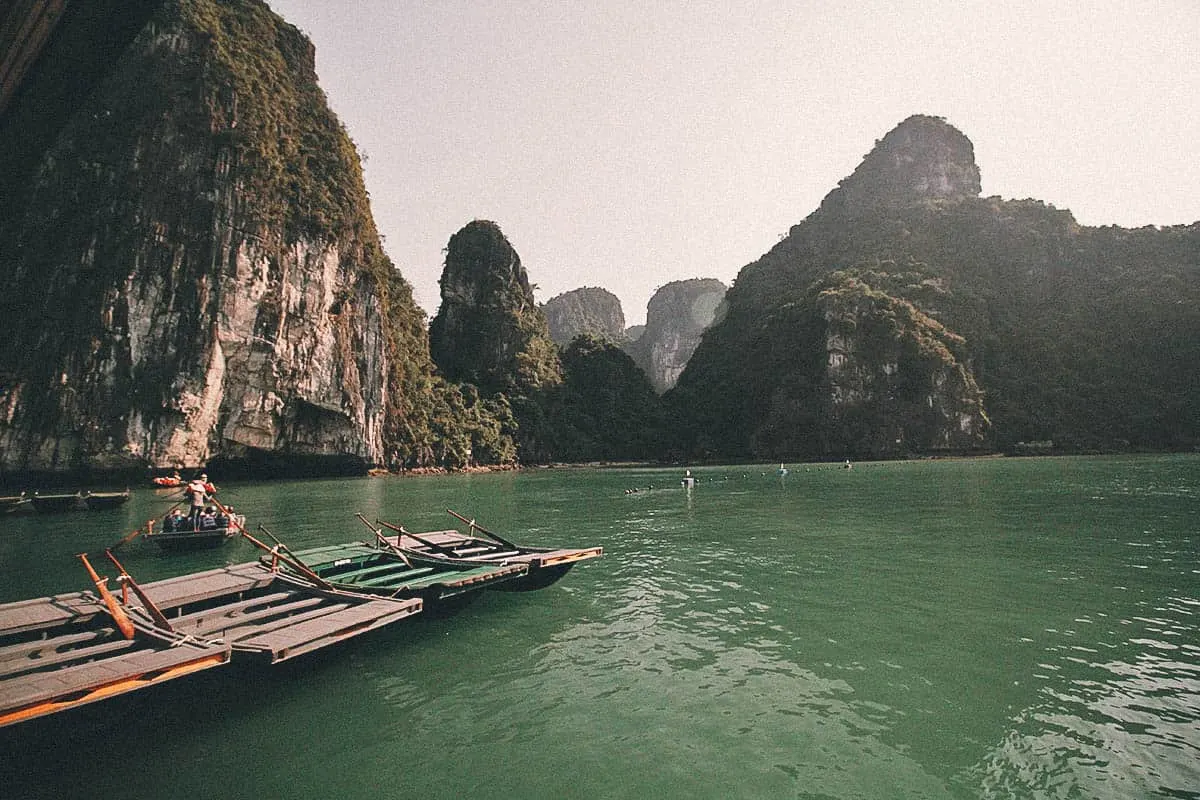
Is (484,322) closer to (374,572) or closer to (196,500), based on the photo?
(196,500)

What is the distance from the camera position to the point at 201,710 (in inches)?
249

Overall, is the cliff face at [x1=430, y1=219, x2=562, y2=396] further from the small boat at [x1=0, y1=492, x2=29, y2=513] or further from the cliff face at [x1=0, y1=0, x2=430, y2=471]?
the small boat at [x1=0, y1=492, x2=29, y2=513]

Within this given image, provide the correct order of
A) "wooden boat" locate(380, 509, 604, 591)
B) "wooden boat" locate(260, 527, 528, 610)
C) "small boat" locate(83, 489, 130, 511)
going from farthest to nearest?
"small boat" locate(83, 489, 130, 511) < "wooden boat" locate(380, 509, 604, 591) < "wooden boat" locate(260, 527, 528, 610)

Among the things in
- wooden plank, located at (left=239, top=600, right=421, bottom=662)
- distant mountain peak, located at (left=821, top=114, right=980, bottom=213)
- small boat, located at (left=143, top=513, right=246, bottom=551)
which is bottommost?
small boat, located at (left=143, top=513, right=246, bottom=551)

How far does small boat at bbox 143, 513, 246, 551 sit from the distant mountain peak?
145 m

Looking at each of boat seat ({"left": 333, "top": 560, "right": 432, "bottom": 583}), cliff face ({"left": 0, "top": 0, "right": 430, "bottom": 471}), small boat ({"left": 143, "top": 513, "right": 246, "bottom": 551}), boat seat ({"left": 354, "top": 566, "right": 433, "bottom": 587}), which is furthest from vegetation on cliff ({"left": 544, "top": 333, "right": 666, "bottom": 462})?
boat seat ({"left": 354, "top": 566, "right": 433, "bottom": 587})

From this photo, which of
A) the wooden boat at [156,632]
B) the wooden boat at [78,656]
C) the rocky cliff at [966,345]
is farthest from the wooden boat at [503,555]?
the rocky cliff at [966,345]

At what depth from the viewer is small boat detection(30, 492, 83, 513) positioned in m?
27.4

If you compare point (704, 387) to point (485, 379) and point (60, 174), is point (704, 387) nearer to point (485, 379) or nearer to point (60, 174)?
point (485, 379)

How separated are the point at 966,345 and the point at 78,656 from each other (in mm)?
109726

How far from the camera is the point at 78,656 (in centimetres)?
566

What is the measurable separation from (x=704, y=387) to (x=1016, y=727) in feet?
379

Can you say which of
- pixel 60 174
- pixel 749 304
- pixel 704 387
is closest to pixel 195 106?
pixel 60 174

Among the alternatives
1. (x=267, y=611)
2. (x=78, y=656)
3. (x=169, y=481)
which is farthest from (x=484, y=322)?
(x=78, y=656)
